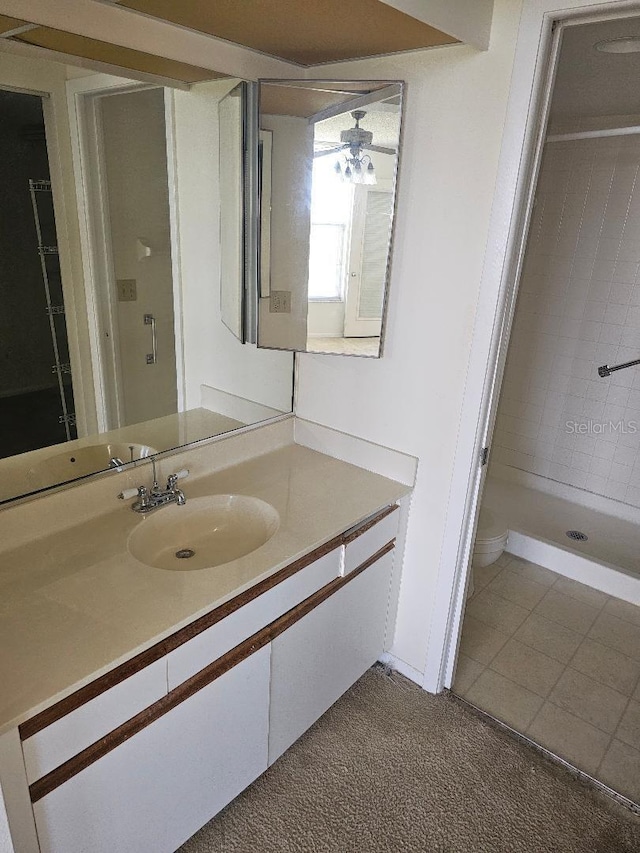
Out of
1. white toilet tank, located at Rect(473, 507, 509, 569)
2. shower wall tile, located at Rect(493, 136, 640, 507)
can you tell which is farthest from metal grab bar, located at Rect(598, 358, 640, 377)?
white toilet tank, located at Rect(473, 507, 509, 569)

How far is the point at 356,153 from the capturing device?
5.72 feet

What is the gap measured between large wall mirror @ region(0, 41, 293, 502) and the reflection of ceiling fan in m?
0.31

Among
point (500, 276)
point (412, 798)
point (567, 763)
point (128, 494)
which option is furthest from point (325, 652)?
point (500, 276)

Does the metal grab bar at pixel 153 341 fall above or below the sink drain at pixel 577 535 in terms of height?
above

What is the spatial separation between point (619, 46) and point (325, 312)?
4.20 feet

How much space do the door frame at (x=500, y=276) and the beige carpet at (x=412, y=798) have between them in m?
0.26

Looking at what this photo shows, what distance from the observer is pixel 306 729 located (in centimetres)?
181

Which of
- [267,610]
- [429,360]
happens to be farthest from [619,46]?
[267,610]

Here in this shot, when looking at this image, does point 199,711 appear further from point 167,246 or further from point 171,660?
point 167,246

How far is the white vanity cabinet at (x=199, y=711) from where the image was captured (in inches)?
42.9

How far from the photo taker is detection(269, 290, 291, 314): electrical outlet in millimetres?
1902

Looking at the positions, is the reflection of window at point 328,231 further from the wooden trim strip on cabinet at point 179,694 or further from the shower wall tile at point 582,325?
the shower wall tile at point 582,325

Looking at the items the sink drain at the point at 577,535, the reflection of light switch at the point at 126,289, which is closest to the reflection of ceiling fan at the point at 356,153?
the reflection of light switch at the point at 126,289

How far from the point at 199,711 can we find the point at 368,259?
4.53 feet
